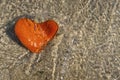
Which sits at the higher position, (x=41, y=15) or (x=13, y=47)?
(x=41, y=15)

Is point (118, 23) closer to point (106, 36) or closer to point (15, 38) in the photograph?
point (106, 36)

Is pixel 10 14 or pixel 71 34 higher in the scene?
pixel 10 14

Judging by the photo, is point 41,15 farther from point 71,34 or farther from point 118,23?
point 118,23

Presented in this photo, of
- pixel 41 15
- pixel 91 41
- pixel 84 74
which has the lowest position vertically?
pixel 84 74

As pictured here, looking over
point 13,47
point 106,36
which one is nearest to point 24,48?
point 13,47

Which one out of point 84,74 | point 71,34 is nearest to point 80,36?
point 71,34

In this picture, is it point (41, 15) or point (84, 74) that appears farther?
point (41, 15)
